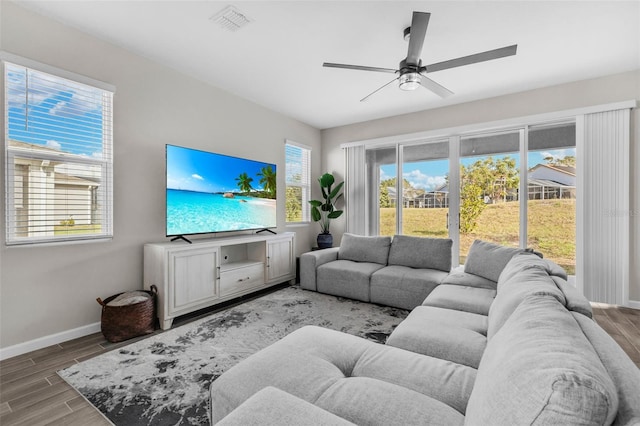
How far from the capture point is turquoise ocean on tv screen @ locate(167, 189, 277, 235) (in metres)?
2.95

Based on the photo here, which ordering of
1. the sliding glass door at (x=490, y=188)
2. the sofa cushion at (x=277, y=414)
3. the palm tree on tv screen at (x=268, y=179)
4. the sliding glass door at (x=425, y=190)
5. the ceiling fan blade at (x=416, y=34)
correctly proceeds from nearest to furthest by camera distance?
the sofa cushion at (x=277, y=414), the ceiling fan blade at (x=416, y=34), the sliding glass door at (x=490, y=188), the palm tree on tv screen at (x=268, y=179), the sliding glass door at (x=425, y=190)

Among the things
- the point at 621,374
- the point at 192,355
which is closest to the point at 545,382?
the point at 621,374

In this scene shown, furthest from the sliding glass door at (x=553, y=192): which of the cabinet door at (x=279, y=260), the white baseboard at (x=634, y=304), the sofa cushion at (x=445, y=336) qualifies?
the cabinet door at (x=279, y=260)

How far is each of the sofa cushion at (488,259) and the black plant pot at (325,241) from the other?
2360 mm

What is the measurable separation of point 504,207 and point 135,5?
4571 mm

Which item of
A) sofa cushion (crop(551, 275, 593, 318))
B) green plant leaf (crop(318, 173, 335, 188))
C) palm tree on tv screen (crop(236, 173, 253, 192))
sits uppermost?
green plant leaf (crop(318, 173, 335, 188))

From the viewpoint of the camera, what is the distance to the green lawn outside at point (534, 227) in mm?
3607

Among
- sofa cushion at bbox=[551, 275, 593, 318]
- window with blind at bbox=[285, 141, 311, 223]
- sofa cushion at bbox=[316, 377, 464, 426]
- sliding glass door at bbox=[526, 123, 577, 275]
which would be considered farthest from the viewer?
window with blind at bbox=[285, 141, 311, 223]

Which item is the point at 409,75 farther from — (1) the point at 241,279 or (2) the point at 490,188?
(1) the point at 241,279

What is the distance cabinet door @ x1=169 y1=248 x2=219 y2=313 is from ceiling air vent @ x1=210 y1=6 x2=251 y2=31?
203cm

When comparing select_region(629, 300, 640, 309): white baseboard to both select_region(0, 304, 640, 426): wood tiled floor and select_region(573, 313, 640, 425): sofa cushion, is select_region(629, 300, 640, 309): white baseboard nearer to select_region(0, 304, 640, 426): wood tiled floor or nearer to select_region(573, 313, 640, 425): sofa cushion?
select_region(0, 304, 640, 426): wood tiled floor

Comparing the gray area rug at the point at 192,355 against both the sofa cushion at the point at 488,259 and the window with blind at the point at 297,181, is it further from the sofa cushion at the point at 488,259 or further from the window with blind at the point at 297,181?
the window with blind at the point at 297,181

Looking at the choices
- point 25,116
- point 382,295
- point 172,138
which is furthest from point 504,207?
point 25,116

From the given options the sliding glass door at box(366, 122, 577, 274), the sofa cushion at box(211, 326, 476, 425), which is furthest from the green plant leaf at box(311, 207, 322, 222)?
the sofa cushion at box(211, 326, 476, 425)
